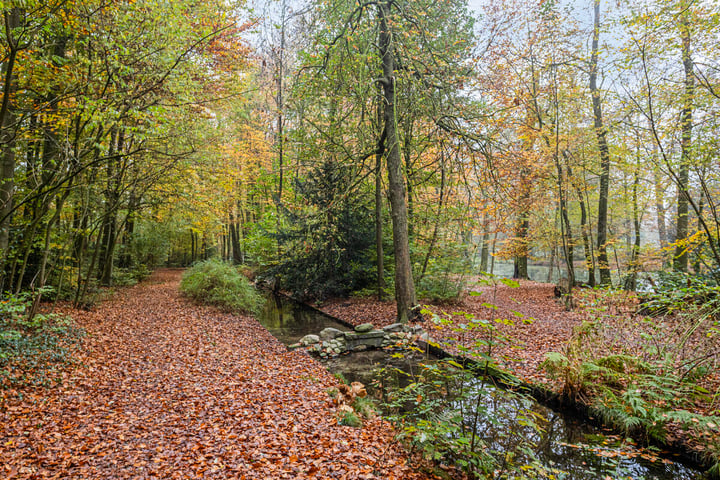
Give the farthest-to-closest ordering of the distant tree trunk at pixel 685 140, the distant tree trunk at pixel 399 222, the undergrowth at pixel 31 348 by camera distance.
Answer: the distant tree trunk at pixel 399 222 → the distant tree trunk at pixel 685 140 → the undergrowth at pixel 31 348

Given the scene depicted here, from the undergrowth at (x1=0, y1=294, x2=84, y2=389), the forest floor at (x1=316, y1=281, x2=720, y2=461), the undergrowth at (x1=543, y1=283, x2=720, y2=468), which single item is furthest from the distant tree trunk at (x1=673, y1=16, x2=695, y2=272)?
the undergrowth at (x1=0, y1=294, x2=84, y2=389)

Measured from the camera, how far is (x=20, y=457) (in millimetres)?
3078

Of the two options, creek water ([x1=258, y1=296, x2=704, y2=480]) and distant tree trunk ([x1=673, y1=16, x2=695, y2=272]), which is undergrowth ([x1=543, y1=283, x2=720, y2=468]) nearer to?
creek water ([x1=258, y1=296, x2=704, y2=480])

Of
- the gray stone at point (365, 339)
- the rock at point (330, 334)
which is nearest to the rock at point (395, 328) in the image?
the gray stone at point (365, 339)

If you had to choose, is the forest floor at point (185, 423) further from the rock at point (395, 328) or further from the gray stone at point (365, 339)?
the rock at point (395, 328)

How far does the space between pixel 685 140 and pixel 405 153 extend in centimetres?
661

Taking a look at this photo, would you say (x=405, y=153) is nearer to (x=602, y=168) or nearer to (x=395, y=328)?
(x=395, y=328)

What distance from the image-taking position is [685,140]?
8031mm

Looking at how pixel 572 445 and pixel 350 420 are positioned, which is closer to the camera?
pixel 572 445

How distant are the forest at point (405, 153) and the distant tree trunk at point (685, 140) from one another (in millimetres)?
89

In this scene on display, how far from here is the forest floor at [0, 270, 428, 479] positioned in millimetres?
3104

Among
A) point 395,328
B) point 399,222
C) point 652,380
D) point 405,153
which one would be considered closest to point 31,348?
point 395,328

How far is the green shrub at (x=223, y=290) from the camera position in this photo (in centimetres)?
1059

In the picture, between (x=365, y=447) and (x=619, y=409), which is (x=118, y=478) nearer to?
(x=365, y=447)
